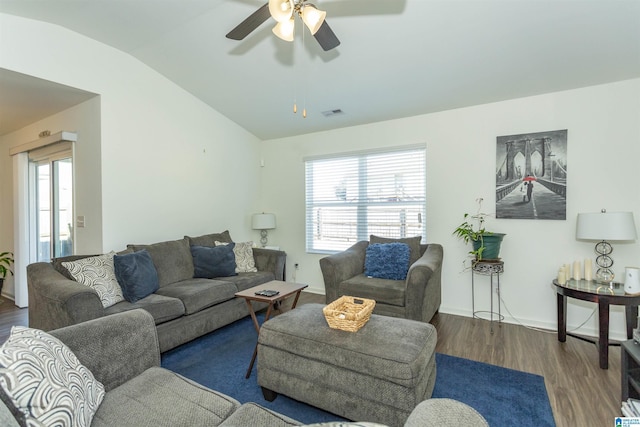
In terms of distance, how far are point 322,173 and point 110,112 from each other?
2673 mm

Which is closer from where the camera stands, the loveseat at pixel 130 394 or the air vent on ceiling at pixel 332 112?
the loveseat at pixel 130 394

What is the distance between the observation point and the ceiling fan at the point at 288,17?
5.84 ft

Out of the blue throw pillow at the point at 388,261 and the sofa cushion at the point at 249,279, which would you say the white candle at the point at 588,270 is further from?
the sofa cushion at the point at 249,279

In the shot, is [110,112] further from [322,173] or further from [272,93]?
[322,173]

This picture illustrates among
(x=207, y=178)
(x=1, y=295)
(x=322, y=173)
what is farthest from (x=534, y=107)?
(x=1, y=295)

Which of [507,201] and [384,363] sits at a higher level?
[507,201]

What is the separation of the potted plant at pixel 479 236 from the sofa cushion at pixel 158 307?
116 inches

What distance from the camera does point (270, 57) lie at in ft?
10.2

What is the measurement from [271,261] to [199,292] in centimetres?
117

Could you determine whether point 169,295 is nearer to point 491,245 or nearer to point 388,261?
point 388,261

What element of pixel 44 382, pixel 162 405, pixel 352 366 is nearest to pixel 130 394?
pixel 162 405

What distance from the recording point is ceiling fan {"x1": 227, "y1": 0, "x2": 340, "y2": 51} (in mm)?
1780

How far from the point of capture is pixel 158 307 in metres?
2.57

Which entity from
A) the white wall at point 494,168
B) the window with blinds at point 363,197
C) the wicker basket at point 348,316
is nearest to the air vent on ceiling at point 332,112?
the white wall at point 494,168
